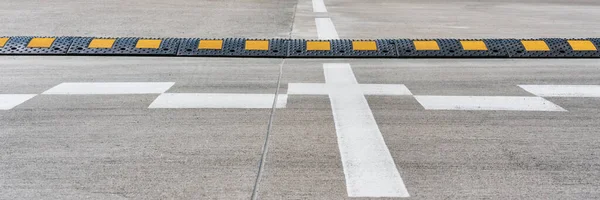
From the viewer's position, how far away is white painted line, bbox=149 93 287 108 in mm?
4961

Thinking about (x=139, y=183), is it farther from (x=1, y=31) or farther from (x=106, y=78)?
(x=1, y=31)

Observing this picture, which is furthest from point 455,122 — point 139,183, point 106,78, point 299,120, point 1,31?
point 1,31

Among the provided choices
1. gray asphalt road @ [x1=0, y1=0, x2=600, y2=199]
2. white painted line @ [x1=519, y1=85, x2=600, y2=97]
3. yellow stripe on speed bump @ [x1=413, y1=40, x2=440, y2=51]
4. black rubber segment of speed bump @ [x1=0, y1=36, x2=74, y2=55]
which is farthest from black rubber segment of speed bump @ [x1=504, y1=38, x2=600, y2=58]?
black rubber segment of speed bump @ [x1=0, y1=36, x2=74, y2=55]

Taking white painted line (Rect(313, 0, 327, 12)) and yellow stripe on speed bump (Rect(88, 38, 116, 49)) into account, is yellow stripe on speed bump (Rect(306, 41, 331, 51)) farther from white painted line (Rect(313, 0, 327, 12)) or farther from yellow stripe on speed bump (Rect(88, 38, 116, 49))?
white painted line (Rect(313, 0, 327, 12))

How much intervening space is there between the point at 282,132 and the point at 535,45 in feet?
14.3

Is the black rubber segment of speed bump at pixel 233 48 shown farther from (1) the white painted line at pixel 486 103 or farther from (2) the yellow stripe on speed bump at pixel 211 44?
(1) the white painted line at pixel 486 103

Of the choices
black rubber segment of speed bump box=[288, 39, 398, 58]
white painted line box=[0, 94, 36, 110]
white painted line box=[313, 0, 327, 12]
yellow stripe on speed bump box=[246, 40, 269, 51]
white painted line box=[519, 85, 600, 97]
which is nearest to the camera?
white painted line box=[0, 94, 36, 110]

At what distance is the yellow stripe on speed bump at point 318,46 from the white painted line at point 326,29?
1.33 m

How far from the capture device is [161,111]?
4766 millimetres

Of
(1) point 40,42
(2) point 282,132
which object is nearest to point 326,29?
(1) point 40,42

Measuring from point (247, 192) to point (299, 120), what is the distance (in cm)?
144

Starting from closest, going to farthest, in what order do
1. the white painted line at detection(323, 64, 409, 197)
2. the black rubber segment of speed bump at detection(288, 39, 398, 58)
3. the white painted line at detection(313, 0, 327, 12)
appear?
1. the white painted line at detection(323, 64, 409, 197)
2. the black rubber segment of speed bump at detection(288, 39, 398, 58)
3. the white painted line at detection(313, 0, 327, 12)

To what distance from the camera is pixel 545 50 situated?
24.5 feet

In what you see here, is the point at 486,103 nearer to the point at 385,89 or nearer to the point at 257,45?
the point at 385,89
